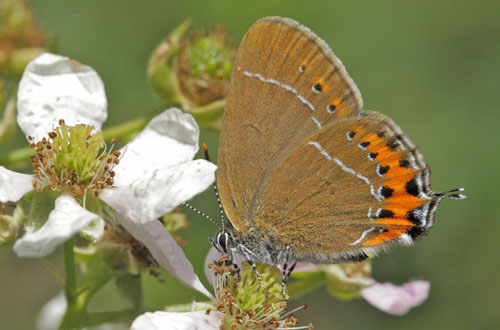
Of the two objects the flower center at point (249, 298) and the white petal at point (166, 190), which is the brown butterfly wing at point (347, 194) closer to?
the flower center at point (249, 298)

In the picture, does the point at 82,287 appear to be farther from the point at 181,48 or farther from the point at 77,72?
the point at 181,48

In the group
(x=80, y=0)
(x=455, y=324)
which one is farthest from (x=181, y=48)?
(x=455, y=324)

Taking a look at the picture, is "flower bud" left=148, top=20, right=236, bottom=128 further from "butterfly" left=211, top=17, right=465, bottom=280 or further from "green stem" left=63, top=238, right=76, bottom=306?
"green stem" left=63, top=238, right=76, bottom=306

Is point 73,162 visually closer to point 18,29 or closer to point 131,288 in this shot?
point 131,288

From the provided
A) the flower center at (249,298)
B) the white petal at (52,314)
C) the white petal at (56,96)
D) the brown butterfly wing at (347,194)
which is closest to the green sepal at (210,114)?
the white petal at (56,96)

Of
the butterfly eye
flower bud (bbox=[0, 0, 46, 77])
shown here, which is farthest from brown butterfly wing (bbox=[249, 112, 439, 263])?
flower bud (bbox=[0, 0, 46, 77])
